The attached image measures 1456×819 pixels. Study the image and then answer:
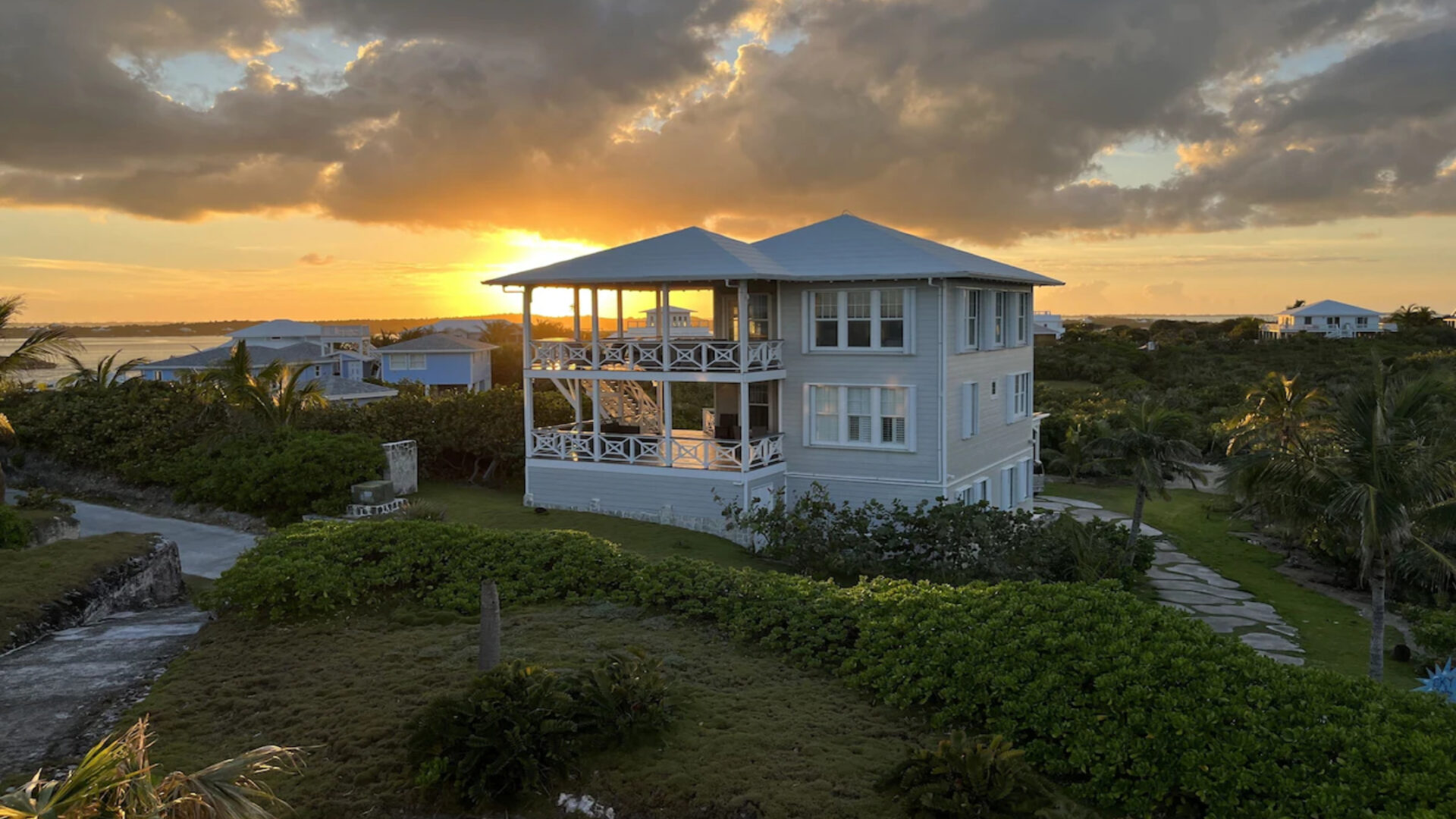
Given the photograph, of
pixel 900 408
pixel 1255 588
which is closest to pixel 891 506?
pixel 900 408

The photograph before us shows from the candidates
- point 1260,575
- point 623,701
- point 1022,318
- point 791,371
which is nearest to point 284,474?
point 791,371

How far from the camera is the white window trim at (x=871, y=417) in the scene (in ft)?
66.1

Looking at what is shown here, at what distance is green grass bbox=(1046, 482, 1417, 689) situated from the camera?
1403 cm

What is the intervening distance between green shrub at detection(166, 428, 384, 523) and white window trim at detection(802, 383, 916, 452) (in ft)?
30.4

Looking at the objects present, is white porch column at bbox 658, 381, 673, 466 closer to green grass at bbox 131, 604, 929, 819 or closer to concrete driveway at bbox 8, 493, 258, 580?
concrete driveway at bbox 8, 493, 258, 580

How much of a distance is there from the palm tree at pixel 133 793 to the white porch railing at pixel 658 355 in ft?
51.2

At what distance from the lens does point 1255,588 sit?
1838cm

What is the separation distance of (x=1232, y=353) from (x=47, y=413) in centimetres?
6968

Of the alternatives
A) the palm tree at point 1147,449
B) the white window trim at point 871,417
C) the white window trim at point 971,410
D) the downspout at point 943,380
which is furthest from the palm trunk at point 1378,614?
the white window trim at point 971,410

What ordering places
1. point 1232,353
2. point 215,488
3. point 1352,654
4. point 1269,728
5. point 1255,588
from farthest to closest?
point 1232,353
point 215,488
point 1255,588
point 1352,654
point 1269,728

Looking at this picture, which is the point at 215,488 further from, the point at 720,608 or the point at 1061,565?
the point at 1061,565

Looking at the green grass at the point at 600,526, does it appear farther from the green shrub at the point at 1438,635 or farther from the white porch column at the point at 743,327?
the green shrub at the point at 1438,635

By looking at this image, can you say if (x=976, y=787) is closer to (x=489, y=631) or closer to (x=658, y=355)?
(x=489, y=631)

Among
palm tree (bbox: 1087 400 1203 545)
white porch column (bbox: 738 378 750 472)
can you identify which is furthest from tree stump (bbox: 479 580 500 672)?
palm tree (bbox: 1087 400 1203 545)
